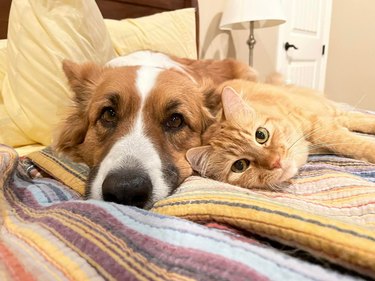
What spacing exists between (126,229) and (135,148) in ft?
1.27

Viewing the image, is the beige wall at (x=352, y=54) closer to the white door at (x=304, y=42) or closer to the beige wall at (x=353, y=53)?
the beige wall at (x=353, y=53)

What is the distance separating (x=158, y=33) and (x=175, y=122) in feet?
4.08

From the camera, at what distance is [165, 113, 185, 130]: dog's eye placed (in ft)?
3.71

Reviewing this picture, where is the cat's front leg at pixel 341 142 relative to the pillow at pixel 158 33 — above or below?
below

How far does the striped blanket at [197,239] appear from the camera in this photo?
0.48 meters

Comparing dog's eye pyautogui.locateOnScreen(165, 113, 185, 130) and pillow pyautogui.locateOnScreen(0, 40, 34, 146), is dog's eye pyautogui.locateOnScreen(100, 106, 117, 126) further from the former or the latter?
pillow pyautogui.locateOnScreen(0, 40, 34, 146)

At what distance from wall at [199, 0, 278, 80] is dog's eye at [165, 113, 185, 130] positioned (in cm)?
227

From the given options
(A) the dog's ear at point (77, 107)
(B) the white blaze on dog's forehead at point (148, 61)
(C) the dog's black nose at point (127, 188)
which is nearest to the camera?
(C) the dog's black nose at point (127, 188)

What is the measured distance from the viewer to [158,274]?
1.57 ft

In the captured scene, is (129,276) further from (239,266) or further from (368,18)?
(368,18)

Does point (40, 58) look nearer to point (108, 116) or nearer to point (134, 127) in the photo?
point (108, 116)

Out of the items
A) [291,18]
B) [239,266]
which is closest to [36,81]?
[239,266]

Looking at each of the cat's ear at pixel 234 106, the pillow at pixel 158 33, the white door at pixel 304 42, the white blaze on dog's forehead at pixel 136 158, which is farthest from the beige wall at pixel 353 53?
the white blaze on dog's forehead at pixel 136 158

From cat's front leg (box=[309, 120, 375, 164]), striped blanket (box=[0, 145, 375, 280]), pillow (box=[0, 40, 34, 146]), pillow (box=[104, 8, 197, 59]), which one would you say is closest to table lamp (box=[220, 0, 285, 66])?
pillow (box=[104, 8, 197, 59])
